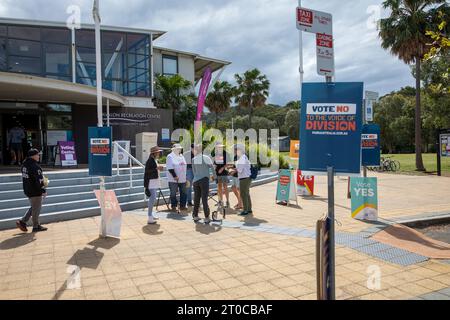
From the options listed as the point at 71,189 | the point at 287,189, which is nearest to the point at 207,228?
the point at 287,189

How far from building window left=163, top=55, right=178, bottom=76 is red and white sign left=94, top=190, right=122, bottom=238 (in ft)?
72.2

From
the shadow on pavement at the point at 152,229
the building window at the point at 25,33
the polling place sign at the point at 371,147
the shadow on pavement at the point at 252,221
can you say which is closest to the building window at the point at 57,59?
the building window at the point at 25,33

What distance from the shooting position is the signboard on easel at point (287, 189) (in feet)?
31.8

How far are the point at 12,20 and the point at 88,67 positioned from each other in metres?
3.85

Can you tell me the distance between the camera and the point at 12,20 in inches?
658

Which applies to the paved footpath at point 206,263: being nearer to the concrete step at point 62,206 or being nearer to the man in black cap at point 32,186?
the man in black cap at point 32,186

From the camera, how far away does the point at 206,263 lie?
503 cm

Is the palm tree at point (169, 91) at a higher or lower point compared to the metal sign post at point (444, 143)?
higher

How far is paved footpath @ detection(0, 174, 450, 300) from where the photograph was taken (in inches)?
161

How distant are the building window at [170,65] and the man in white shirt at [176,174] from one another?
19.5m

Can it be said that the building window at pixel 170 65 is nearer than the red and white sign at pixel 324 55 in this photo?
No

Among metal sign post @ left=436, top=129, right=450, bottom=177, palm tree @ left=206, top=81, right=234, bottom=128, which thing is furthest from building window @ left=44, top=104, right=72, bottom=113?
palm tree @ left=206, top=81, right=234, bottom=128
